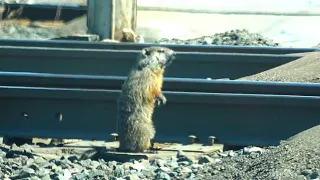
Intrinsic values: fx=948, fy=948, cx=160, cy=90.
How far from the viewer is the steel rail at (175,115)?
→ 9242 mm

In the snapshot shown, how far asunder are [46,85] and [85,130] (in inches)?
30.4

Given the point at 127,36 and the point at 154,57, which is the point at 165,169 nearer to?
the point at 154,57

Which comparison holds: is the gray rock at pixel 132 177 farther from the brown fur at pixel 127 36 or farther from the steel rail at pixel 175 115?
the brown fur at pixel 127 36

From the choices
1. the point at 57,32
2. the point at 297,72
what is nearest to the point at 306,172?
the point at 297,72

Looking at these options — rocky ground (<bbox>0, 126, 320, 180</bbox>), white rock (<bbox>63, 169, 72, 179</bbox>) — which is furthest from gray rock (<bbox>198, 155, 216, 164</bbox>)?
white rock (<bbox>63, 169, 72, 179</bbox>)

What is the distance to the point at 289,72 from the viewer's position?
1129 cm

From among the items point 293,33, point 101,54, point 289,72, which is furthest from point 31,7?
point 289,72

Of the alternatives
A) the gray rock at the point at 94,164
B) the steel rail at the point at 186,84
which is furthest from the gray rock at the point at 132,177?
the steel rail at the point at 186,84

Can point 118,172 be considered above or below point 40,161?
below

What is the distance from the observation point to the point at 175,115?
9.66 meters

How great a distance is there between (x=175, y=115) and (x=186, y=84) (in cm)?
43

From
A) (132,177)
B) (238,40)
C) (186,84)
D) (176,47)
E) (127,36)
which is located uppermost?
(238,40)

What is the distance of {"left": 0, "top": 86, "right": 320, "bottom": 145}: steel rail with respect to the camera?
364 inches

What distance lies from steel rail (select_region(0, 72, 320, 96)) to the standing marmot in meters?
0.78
